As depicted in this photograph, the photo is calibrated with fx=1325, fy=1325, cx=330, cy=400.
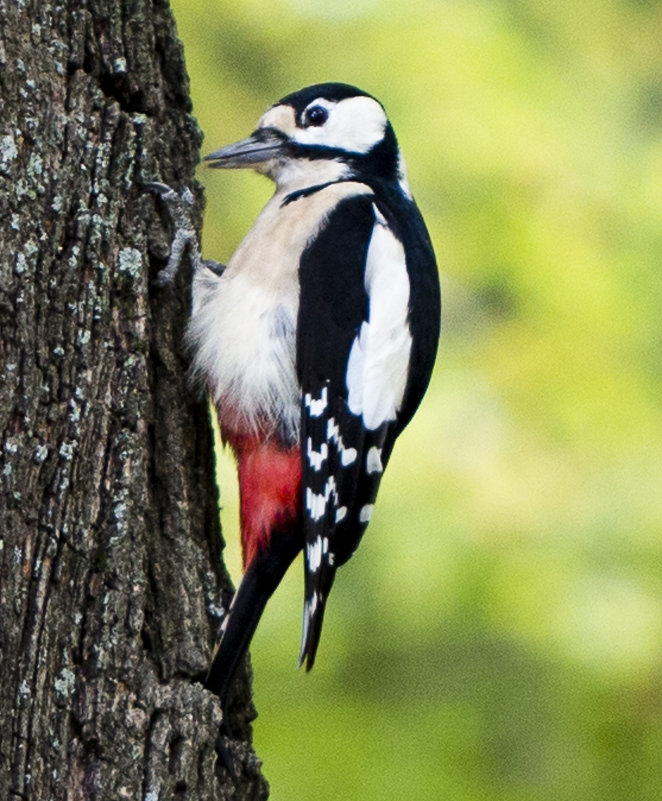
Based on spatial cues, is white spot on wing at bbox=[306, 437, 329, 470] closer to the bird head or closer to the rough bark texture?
the rough bark texture

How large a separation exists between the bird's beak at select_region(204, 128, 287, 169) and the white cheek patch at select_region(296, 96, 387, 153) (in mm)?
51

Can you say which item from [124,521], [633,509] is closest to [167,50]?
[124,521]

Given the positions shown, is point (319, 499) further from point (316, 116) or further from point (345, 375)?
point (316, 116)

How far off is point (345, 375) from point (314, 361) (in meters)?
0.07

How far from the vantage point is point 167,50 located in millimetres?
2443

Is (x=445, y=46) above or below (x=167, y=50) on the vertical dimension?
above

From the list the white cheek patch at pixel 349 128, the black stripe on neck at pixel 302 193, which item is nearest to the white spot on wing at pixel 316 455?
the black stripe on neck at pixel 302 193

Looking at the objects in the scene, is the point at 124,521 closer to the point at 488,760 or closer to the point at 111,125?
the point at 111,125

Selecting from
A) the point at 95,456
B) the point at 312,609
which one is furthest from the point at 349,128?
the point at 95,456

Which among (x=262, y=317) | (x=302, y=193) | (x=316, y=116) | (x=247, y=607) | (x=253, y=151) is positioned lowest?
(x=247, y=607)

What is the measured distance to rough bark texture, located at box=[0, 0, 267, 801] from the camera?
74.9 inches

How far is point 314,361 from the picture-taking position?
261 cm

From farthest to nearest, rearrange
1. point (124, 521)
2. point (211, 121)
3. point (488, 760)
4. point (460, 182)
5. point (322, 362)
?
point (211, 121) < point (460, 182) < point (488, 760) < point (322, 362) < point (124, 521)

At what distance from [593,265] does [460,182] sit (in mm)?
478
